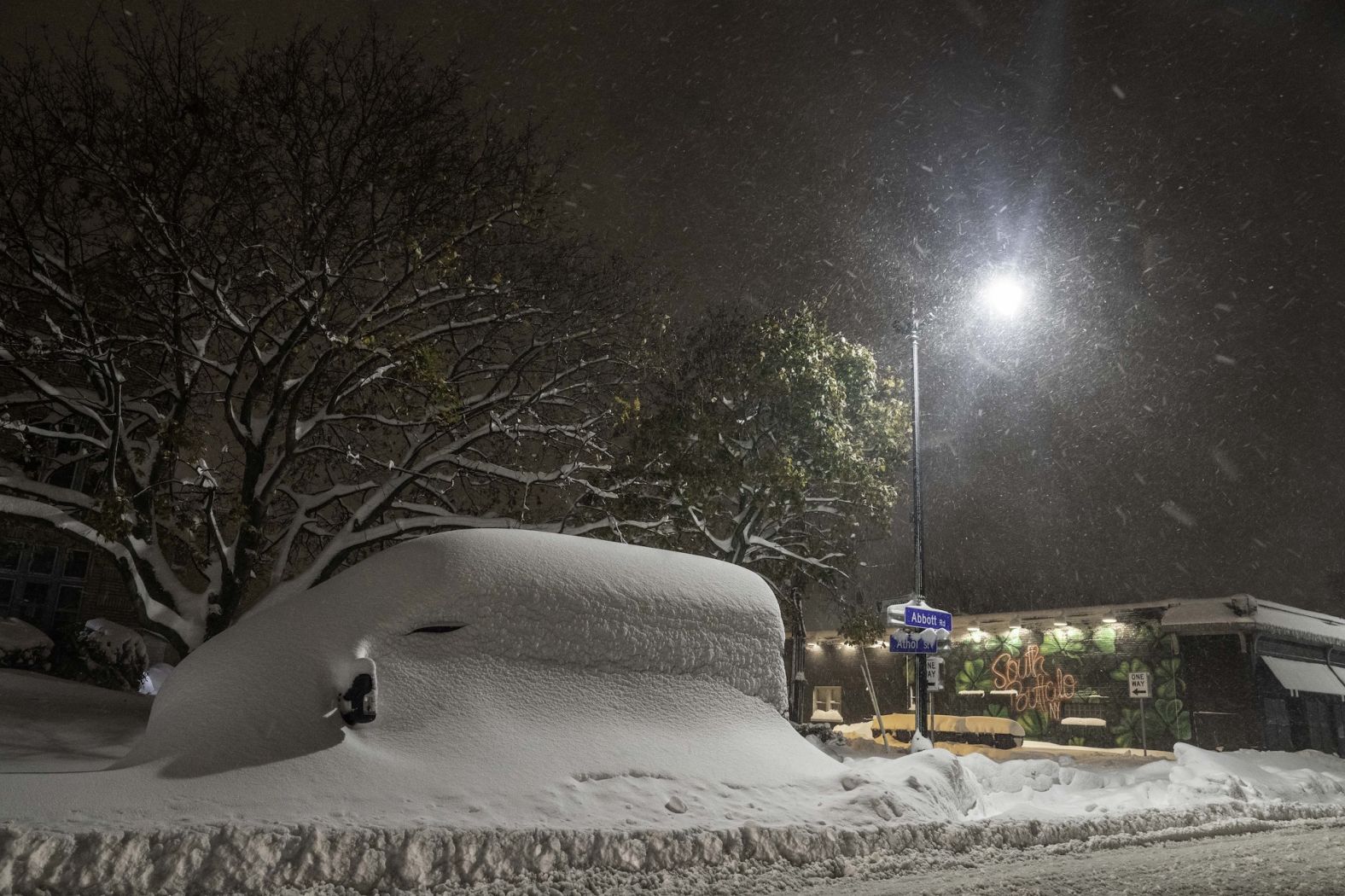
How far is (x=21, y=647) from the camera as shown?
1162 cm

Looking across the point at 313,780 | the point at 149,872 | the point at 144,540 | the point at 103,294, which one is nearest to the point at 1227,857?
the point at 313,780

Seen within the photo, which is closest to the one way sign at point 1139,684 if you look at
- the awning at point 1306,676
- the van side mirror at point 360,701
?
the awning at point 1306,676

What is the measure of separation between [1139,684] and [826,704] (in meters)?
13.9

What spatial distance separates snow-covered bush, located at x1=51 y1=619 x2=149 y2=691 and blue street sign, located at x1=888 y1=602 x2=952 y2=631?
956 centimetres

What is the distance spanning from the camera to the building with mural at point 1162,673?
18.9 m

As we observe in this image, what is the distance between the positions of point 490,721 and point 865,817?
2743 millimetres

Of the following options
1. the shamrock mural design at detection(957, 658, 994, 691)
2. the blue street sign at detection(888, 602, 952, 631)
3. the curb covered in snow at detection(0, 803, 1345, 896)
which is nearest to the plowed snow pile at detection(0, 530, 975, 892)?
the curb covered in snow at detection(0, 803, 1345, 896)

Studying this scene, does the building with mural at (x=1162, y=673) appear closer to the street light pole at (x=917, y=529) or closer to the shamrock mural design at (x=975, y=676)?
the shamrock mural design at (x=975, y=676)

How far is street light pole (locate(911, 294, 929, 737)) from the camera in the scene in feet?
38.9

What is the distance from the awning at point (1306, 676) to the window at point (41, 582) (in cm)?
2503

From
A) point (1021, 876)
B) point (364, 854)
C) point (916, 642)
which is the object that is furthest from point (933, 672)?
point (364, 854)

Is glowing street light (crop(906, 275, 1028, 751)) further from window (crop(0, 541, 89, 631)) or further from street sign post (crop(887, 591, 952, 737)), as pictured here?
window (crop(0, 541, 89, 631))

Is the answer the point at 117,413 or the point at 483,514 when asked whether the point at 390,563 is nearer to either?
the point at 117,413

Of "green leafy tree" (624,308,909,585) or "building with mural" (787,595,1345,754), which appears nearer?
"green leafy tree" (624,308,909,585)
